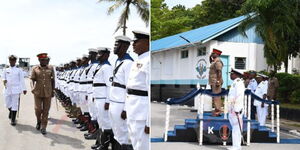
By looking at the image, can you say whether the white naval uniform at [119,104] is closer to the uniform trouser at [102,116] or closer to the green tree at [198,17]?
the uniform trouser at [102,116]

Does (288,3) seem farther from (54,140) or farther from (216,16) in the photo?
(216,16)

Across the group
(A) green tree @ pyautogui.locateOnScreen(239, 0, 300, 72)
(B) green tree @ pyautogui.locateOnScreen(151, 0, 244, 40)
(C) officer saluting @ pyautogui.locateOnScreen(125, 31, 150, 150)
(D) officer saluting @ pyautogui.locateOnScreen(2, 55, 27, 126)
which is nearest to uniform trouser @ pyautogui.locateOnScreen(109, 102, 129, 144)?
(C) officer saluting @ pyautogui.locateOnScreen(125, 31, 150, 150)

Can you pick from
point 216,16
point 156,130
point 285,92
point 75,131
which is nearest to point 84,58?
point 75,131

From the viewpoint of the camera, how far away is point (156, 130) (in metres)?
8.20

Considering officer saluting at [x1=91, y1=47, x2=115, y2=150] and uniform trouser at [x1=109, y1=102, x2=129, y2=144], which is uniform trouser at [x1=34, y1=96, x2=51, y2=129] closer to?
officer saluting at [x1=91, y1=47, x2=115, y2=150]

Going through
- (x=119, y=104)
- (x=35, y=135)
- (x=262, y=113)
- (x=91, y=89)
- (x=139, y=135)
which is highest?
(x=91, y=89)

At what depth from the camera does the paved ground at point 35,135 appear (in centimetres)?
558

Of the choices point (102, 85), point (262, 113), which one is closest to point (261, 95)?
point (262, 113)

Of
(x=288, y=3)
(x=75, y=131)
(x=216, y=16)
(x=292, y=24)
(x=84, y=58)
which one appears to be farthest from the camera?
(x=216, y=16)

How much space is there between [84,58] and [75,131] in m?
1.56

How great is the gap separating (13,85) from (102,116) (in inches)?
131

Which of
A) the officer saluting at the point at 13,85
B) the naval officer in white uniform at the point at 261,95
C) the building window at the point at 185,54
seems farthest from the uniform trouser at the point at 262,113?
the officer saluting at the point at 13,85

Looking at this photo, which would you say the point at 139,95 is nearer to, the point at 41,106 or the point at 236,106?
the point at 236,106

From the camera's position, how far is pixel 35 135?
20.9 ft
